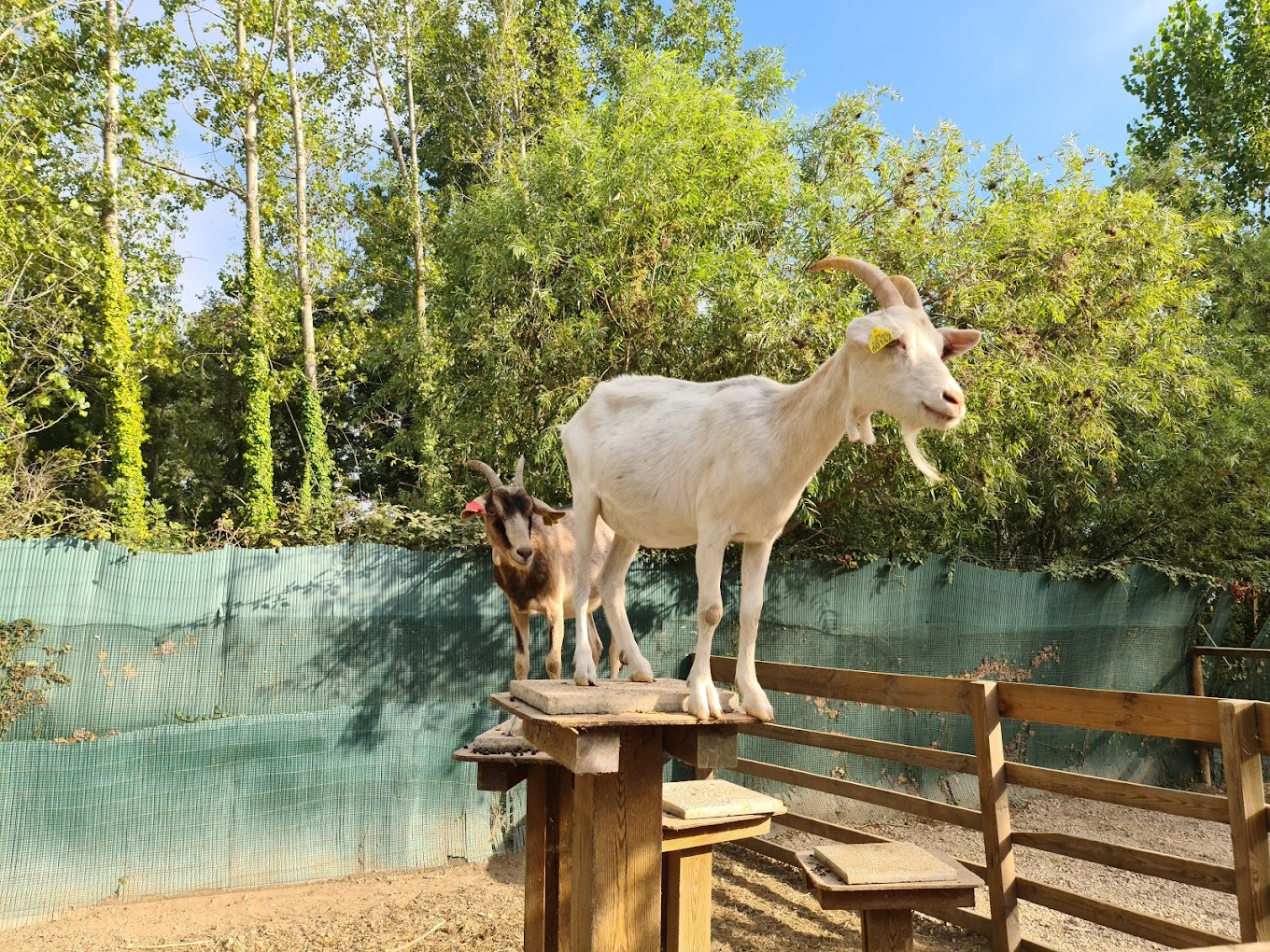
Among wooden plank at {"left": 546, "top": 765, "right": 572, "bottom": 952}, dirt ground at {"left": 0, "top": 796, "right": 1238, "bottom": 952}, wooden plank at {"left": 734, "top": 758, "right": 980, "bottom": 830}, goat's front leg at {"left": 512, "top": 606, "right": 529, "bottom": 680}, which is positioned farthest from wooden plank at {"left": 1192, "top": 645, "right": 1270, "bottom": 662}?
wooden plank at {"left": 546, "top": 765, "right": 572, "bottom": 952}

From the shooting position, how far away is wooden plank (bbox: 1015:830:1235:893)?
329 centimetres

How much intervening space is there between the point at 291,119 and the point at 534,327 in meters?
11.8

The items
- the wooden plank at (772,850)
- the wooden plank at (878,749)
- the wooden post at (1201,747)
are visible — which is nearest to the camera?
the wooden plank at (878,749)

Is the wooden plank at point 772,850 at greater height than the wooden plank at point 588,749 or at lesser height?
lesser

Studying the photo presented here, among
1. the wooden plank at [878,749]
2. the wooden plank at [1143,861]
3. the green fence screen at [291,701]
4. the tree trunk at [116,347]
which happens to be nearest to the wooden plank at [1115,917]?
the wooden plank at [1143,861]

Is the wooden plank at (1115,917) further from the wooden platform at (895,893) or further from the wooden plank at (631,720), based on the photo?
the wooden plank at (631,720)

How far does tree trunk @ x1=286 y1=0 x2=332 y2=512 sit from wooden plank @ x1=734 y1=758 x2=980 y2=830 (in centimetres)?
1162

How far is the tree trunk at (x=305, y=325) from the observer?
15.2 m

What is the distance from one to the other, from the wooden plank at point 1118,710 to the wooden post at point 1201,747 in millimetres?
5176

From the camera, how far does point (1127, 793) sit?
359cm

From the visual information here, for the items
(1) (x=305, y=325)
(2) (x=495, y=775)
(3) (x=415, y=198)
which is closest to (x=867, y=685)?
(2) (x=495, y=775)

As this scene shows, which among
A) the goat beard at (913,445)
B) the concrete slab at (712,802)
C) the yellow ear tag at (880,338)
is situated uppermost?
the yellow ear tag at (880,338)

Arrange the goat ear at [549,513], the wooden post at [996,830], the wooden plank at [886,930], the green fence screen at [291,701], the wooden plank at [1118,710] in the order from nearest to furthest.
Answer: the wooden plank at [886,930]
the wooden plank at [1118,710]
the wooden post at [996,830]
the goat ear at [549,513]
the green fence screen at [291,701]

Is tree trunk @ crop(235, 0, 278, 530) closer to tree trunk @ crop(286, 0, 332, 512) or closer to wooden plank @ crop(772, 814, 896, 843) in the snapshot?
tree trunk @ crop(286, 0, 332, 512)
